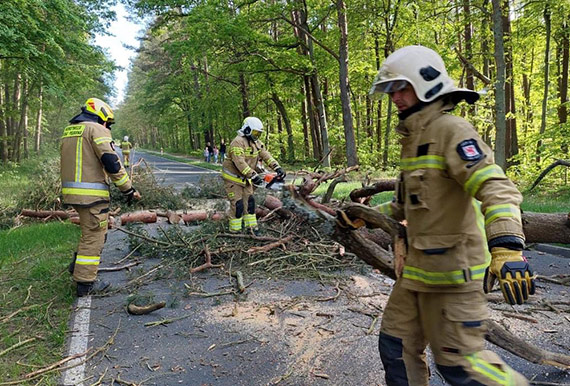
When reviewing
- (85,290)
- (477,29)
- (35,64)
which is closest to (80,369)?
(85,290)

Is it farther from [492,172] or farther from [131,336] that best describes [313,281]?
[492,172]

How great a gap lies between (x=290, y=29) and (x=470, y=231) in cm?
2186

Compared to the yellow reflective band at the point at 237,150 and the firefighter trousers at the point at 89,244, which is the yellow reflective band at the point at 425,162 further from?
the yellow reflective band at the point at 237,150

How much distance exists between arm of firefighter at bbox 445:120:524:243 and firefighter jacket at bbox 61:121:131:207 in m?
3.97

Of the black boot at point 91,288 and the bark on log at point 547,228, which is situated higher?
the bark on log at point 547,228

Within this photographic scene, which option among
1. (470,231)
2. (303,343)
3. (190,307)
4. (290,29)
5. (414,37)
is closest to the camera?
(470,231)

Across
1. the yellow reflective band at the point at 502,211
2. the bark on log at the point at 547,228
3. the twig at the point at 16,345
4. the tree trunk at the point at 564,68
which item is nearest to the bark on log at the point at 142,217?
the twig at the point at 16,345

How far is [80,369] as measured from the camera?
3148mm

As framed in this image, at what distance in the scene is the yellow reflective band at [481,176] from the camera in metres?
1.80

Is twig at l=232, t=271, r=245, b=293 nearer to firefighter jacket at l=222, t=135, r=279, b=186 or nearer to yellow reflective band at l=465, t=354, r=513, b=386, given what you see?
firefighter jacket at l=222, t=135, r=279, b=186

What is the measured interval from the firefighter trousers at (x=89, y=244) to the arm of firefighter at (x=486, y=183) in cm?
402

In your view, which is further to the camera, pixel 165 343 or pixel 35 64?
pixel 35 64

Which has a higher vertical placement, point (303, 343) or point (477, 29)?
point (477, 29)

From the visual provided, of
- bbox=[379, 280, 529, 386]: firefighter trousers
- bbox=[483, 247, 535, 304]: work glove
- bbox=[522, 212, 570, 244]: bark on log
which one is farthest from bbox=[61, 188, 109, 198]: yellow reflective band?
bbox=[522, 212, 570, 244]: bark on log
